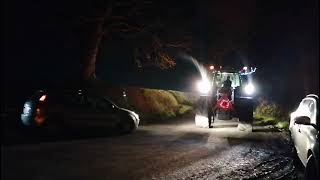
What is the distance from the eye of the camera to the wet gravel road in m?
10.4

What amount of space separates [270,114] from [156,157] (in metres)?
12.4

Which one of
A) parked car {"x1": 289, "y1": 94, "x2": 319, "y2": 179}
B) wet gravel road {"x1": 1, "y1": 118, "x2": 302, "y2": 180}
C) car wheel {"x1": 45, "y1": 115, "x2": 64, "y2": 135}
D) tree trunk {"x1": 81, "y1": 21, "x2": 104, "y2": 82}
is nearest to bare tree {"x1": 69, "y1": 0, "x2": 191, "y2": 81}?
tree trunk {"x1": 81, "y1": 21, "x2": 104, "y2": 82}

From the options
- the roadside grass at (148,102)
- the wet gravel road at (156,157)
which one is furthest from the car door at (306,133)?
the roadside grass at (148,102)

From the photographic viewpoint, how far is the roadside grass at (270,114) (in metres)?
21.6

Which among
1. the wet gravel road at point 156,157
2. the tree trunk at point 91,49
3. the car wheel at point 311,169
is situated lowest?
the wet gravel road at point 156,157

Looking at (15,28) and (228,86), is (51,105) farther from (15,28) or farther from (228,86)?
(15,28)

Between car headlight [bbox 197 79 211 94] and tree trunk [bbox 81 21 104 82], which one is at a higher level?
tree trunk [bbox 81 21 104 82]

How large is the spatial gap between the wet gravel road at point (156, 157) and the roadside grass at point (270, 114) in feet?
11.6

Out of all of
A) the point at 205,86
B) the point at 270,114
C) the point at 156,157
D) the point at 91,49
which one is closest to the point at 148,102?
the point at 91,49

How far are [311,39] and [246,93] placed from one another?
1554 centimetres

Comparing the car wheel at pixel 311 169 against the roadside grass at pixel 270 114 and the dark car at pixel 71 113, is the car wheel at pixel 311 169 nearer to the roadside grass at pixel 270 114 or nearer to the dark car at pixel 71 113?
the dark car at pixel 71 113

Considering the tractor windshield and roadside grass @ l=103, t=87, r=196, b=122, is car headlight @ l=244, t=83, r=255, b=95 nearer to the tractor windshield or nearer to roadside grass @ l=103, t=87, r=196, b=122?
the tractor windshield

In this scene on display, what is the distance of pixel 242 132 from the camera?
62.2 feet

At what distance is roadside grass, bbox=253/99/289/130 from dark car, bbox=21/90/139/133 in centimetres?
673
